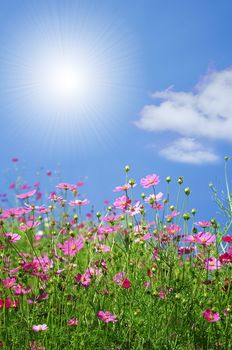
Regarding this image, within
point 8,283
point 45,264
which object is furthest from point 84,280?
point 8,283

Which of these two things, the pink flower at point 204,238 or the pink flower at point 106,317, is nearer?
the pink flower at point 106,317

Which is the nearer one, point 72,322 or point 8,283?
point 72,322

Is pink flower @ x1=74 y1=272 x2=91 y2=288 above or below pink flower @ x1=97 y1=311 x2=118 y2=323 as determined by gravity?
above

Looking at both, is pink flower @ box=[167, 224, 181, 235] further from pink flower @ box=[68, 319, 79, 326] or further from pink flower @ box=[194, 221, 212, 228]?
pink flower @ box=[68, 319, 79, 326]

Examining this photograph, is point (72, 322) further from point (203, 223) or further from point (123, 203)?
point (203, 223)

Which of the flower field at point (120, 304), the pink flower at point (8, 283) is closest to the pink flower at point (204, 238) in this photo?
the flower field at point (120, 304)

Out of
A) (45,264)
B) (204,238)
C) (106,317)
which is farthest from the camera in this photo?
(45,264)

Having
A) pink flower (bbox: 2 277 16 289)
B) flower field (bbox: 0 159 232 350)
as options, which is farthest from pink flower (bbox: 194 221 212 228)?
pink flower (bbox: 2 277 16 289)

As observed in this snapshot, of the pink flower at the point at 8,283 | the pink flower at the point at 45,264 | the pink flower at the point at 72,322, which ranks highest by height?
the pink flower at the point at 45,264

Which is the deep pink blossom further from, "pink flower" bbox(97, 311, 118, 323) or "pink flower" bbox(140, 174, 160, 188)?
"pink flower" bbox(140, 174, 160, 188)

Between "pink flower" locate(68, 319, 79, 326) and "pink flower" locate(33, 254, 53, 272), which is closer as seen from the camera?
"pink flower" locate(68, 319, 79, 326)

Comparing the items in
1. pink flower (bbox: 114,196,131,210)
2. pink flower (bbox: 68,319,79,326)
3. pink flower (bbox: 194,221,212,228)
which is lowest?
pink flower (bbox: 68,319,79,326)

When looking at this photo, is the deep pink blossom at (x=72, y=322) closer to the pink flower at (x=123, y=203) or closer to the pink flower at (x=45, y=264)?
the pink flower at (x=45, y=264)

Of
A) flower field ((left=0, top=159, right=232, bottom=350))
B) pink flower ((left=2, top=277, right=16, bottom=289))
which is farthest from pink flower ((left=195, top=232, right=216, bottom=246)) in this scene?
pink flower ((left=2, top=277, right=16, bottom=289))
